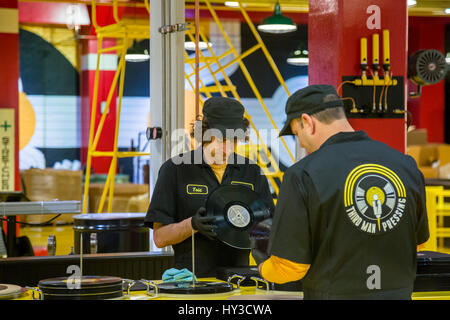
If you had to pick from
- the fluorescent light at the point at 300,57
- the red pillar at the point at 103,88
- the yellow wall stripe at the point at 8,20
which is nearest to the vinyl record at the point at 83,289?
the yellow wall stripe at the point at 8,20

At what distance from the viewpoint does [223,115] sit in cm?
314

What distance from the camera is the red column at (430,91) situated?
53.8 ft

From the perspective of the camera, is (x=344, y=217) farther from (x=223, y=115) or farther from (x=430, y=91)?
(x=430, y=91)

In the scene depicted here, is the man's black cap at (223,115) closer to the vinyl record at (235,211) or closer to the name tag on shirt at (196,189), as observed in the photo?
the name tag on shirt at (196,189)

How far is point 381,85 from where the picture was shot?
4.99 meters

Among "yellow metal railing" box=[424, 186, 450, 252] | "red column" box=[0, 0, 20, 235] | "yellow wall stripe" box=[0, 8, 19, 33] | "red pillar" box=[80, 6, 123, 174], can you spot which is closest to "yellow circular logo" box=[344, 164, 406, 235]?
"yellow metal railing" box=[424, 186, 450, 252]

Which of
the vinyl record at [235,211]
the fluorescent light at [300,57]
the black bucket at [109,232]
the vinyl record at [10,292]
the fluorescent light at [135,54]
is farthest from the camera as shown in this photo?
the fluorescent light at [300,57]

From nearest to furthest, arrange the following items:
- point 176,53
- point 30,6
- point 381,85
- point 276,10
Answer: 1. point 176,53
2. point 381,85
3. point 276,10
4. point 30,6

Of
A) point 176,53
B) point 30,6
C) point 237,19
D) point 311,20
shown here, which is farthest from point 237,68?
point 176,53

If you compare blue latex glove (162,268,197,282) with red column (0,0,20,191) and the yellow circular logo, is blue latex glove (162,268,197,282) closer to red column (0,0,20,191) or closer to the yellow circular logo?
the yellow circular logo

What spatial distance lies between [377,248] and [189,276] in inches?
33.8

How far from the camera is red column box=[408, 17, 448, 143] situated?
16391mm

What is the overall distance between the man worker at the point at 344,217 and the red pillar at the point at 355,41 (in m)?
2.93
